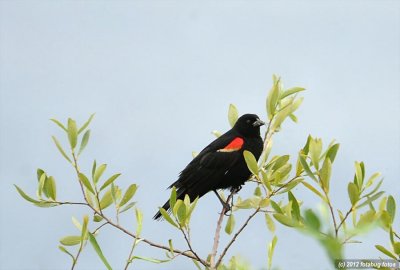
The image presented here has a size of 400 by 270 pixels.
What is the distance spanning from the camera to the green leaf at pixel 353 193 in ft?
A: 7.68

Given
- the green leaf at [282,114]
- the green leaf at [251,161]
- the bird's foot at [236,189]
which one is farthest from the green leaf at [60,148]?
the bird's foot at [236,189]

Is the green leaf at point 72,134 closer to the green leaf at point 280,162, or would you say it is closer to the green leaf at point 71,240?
the green leaf at point 71,240

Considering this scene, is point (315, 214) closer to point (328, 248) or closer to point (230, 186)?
point (328, 248)

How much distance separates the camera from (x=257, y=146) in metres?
6.96

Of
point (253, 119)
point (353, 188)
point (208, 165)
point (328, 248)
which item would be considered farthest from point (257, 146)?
point (328, 248)

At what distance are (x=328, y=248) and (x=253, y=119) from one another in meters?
5.81

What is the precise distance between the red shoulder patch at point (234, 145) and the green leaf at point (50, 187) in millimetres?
3131

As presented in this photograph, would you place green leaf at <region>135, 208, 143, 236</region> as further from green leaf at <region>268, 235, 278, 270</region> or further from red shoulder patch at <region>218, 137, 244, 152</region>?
red shoulder patch at <region>218, 137, 244, 152</region>

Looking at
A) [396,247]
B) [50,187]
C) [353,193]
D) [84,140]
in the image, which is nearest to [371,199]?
[353,193]

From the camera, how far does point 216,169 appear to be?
644 cm

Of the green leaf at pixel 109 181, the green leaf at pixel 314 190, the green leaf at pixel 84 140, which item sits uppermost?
the green leaf at pixel 84 140

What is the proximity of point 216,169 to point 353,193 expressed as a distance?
13.5 feet

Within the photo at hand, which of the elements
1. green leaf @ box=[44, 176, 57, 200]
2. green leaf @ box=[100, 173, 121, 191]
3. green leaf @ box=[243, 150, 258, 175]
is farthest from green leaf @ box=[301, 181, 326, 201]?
green leaf @ box=[44, 176, 57, 200]

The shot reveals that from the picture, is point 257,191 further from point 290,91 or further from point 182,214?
point 182,214
